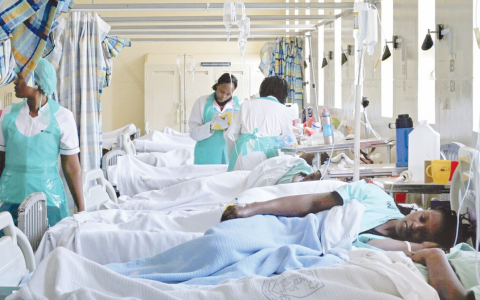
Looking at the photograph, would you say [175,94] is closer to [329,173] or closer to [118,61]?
[118,61]

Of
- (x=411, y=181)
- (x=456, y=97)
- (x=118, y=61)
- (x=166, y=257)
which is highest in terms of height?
(x=118, y=61)

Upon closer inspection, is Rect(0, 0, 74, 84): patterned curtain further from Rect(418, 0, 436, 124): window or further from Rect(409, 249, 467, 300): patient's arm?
Rect(418, 0, 436, 124): window

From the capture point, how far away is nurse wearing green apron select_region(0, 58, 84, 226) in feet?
10.9

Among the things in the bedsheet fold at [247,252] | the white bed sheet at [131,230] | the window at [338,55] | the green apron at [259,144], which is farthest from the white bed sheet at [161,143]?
the bedsheet fold at [247,252]

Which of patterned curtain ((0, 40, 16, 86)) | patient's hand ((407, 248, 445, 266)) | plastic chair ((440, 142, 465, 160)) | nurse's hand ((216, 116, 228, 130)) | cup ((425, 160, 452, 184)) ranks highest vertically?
patterned curtain ((0, 40, 16, 86))

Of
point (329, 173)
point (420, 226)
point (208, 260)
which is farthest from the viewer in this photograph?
point (329, 173)

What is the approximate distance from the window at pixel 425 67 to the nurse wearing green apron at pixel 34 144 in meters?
2.77

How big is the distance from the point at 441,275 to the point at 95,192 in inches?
95.9

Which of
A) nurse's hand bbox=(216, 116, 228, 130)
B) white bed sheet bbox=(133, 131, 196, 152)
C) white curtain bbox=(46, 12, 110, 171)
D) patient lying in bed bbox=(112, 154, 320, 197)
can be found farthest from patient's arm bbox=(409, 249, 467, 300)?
white bed sheet bbox=(133, 131, 196, 152)

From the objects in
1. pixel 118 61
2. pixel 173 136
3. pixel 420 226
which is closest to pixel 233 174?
pixel 420 226

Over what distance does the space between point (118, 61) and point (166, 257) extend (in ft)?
30.2

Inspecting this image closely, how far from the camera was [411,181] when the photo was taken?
118 inches

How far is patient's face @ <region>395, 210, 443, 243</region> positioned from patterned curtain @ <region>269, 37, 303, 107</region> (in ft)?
19.1

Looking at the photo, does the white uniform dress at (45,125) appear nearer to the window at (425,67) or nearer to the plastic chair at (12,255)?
the plastic chair at (12,255)
